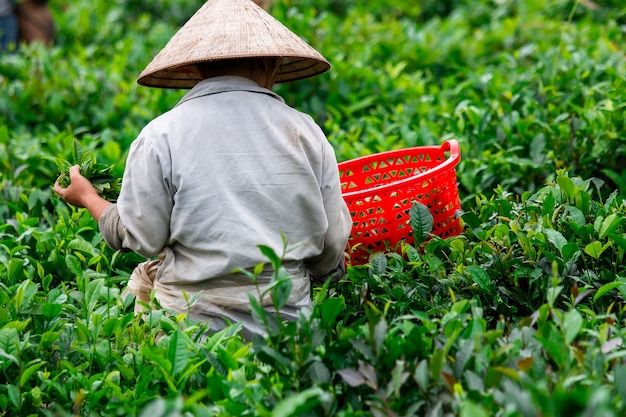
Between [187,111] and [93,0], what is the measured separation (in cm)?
594

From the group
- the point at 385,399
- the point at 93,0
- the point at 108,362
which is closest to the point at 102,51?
the point at 93,0

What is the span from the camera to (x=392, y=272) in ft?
9.14

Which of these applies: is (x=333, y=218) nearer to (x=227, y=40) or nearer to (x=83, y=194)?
(x=227, y=40)

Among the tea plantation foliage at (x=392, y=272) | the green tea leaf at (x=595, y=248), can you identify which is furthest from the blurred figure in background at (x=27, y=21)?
the green tea leaf at (x=595, y=248)

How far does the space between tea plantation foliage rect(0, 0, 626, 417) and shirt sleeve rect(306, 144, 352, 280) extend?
0.33 ft

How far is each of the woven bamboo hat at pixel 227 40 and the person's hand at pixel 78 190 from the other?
382mm

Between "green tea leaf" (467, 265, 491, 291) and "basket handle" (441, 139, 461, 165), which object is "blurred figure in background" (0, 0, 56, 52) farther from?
"green tea leaf" (467, 265, 491, 291)

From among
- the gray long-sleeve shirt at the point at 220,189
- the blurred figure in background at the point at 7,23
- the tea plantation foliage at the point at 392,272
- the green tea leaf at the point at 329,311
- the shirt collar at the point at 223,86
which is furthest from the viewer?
the blurred figure in background at the point at 7,23

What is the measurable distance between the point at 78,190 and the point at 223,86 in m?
0.57

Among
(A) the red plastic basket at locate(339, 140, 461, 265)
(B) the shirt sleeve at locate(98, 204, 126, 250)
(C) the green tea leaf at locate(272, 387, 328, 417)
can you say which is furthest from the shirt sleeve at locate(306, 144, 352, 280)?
(C) the green tea leaf at locate(272, 387, 328, 417)

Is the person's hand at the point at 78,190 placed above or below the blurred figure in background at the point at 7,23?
above

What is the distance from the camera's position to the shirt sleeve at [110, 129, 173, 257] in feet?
8.46

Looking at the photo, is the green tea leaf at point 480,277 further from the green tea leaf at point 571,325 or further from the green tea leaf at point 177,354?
the green tea leaf at point 177,354

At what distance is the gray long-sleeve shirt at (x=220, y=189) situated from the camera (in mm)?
2578
